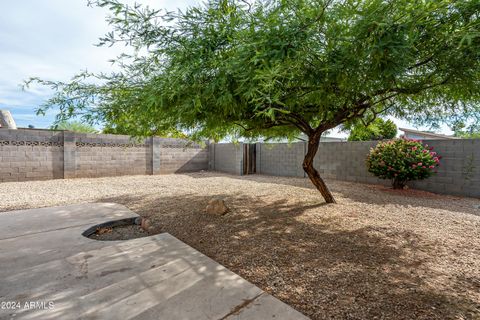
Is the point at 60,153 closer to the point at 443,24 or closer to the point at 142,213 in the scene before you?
the point at 142,213

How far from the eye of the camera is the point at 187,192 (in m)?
6.20

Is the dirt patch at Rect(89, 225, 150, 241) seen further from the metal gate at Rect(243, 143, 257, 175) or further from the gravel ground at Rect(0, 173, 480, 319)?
the metal gate at Rect(243, 143, 257, 175)

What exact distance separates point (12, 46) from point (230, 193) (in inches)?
247

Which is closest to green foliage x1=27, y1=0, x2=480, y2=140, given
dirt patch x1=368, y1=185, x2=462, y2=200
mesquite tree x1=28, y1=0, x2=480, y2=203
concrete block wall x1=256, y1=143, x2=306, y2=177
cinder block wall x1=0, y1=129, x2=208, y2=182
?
mesquite tree x1=28, y1=0, x2=480, y2=203

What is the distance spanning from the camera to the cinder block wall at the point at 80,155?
7.33m

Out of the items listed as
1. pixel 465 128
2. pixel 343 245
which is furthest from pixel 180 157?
pixel 465 128

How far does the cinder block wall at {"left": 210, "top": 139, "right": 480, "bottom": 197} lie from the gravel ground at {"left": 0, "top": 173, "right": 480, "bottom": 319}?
56cm

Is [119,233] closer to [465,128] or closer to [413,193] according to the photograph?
[465,128]

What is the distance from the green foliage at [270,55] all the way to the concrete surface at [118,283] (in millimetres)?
1459

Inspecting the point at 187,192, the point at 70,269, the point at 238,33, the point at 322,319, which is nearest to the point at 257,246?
the point at 322,319

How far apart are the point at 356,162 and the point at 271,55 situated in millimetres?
6971

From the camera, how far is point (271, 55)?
186 cm

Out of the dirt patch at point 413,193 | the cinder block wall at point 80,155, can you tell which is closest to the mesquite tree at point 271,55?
the dirt patch at point 413,193

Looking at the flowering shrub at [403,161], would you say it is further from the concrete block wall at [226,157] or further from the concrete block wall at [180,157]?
the concrete block wall at [180,157]
